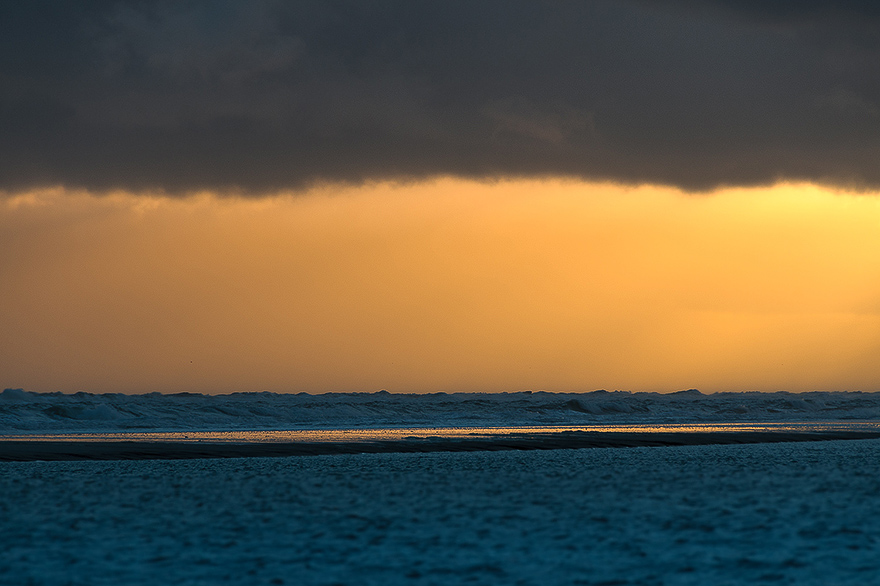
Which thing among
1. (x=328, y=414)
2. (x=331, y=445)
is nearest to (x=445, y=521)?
(x=331, y=445)

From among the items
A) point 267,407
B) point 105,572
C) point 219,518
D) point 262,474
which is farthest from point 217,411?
point 105,572

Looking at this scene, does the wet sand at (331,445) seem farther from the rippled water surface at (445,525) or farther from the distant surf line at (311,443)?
the rippled water surface at (445,525)

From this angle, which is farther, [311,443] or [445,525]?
[311,443]

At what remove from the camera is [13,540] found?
49.1 feet

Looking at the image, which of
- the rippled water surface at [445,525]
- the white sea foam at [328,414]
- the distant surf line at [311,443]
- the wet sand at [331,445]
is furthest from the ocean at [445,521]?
the white sea foam at [328,414]

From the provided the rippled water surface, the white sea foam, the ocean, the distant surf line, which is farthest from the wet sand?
the white sea foam

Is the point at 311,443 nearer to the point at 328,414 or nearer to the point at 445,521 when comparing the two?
the point at 445,521

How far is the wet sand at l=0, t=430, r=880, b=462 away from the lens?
33562 millimetres

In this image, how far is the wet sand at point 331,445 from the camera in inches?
1321

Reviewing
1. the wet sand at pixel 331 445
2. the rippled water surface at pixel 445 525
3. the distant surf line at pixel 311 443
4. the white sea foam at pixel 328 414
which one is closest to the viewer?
the rippled water surface at pixel 445 525

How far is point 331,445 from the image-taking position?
38.4m

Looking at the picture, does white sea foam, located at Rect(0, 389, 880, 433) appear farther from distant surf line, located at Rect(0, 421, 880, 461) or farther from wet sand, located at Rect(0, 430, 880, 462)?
wet sand, located at Rect(0, 430, 880, 462)

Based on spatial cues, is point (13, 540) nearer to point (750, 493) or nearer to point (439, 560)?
point (439, 560)

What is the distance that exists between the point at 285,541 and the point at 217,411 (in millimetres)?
63031
